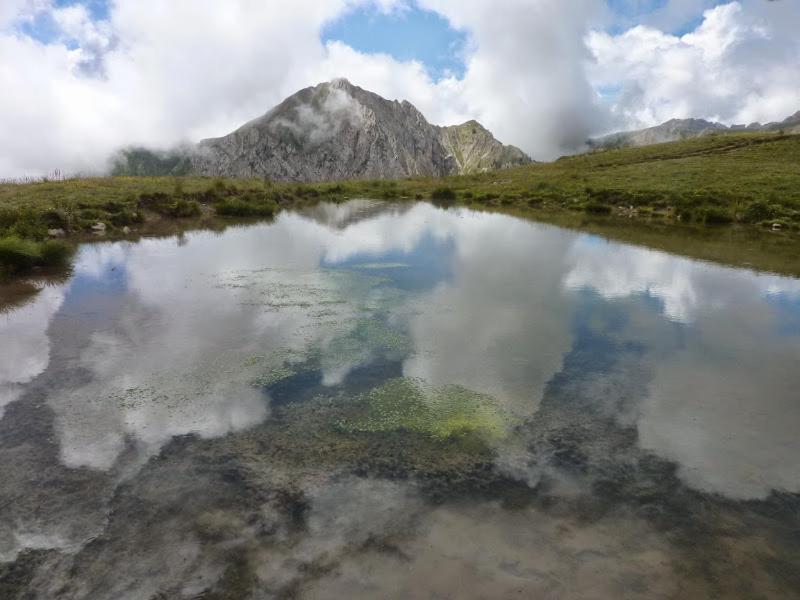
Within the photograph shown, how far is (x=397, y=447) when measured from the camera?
7129 millimetres

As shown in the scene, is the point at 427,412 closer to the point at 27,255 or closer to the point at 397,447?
the point at 397,447

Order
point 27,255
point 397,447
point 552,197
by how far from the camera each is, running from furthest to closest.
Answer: point 552,197 < point 27,255 < point 397,447

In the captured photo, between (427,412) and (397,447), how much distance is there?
1.10 m

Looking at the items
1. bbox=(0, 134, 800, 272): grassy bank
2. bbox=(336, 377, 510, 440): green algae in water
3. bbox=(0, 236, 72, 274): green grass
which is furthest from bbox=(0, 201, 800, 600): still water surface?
bbox=(0, 134, 800, 272): grassy bank

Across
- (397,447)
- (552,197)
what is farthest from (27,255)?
(552,197)

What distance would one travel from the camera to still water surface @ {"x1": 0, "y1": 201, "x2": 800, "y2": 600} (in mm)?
5066

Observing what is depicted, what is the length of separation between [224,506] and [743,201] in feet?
141

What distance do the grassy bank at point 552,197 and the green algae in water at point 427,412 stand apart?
15.8 m

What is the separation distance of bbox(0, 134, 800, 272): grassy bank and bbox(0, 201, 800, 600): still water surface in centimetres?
1165

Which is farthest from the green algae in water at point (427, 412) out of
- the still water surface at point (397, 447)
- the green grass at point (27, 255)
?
the green grass at point (27, 255)

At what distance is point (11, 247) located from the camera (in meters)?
16.9

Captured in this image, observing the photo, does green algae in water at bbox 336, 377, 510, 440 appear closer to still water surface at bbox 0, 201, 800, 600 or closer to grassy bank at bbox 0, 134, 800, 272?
still water surface at bbox 0, 201, 800, 600

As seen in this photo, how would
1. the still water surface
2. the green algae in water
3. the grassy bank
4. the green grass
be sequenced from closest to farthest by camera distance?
the still water surface → the green algae in water → the green grass → the grassy bank

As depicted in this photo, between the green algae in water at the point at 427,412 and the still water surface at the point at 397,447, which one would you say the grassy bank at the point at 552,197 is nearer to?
the still water surface at the point at 397,447
